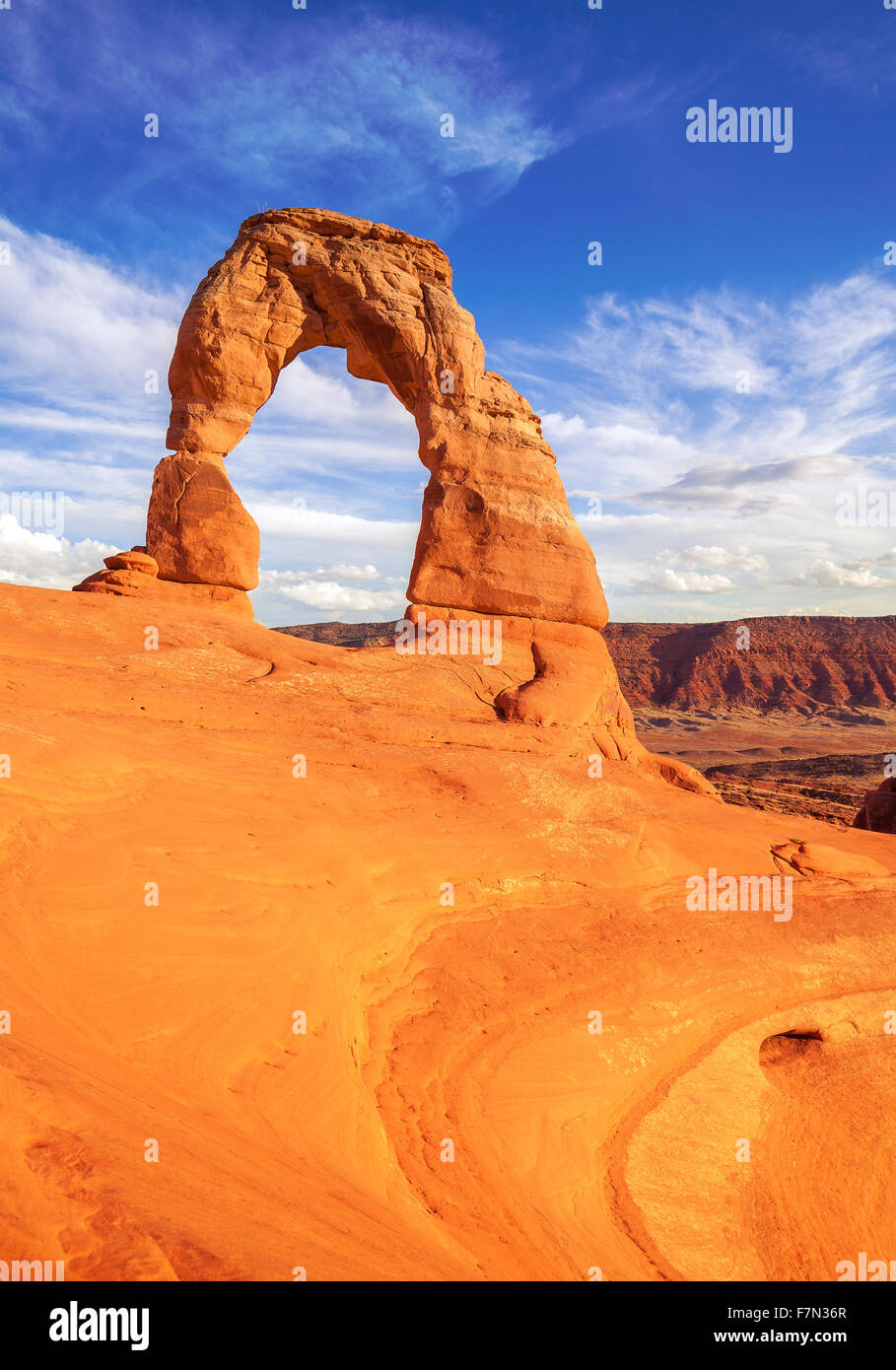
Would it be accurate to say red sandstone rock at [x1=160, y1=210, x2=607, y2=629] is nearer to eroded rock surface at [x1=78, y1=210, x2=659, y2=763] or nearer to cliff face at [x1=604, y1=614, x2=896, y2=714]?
eroded rock surface at [x1=78, y1=210, x2=659, y2=763]

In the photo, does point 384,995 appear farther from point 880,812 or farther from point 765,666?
point 765,666

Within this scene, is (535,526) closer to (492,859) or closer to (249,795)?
(492,859)

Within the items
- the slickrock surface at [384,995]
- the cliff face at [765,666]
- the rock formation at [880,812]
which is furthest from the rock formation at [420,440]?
the cliff face at [765,666]

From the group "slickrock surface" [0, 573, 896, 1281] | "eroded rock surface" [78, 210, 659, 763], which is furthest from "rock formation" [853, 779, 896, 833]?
"slickrock surface" [0, 573, 896, 1281]

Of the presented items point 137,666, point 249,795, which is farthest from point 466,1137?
point 137,666

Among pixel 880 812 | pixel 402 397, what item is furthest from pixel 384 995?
pixel 880 812
